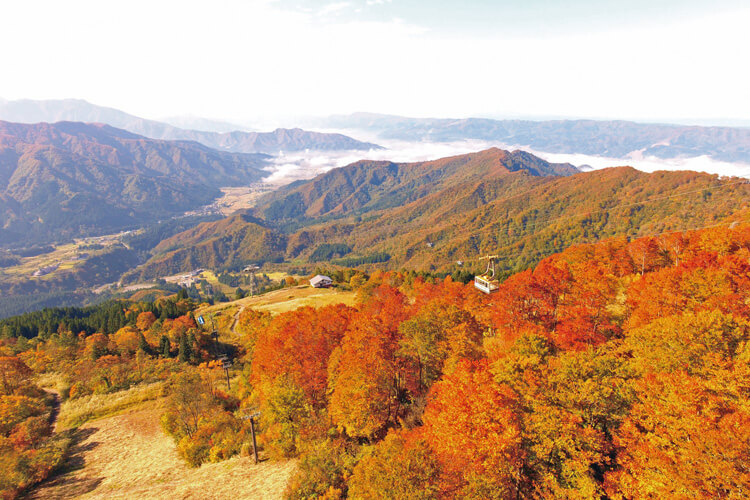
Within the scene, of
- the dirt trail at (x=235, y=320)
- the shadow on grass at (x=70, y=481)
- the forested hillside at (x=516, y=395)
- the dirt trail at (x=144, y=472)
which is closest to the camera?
the forested hillside at (x=516, y=395)

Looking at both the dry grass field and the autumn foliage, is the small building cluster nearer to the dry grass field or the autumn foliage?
the dry grass field

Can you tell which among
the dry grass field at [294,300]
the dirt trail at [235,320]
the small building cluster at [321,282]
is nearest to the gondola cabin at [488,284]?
the dry grass field at [294,300]

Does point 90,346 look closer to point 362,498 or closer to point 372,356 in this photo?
point 372,356

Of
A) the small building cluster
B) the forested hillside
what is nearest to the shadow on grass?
the forested hillside

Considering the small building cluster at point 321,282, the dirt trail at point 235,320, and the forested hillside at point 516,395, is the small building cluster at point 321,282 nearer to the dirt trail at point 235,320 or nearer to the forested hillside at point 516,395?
the dirt trail at point 235,320

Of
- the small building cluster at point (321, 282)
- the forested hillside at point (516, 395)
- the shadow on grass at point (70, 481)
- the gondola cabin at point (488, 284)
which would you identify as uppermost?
the gondola cabin at point (488, 284)

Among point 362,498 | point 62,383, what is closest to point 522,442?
point 362,498
